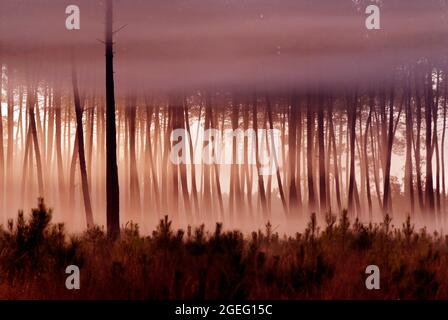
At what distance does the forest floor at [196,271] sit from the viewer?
6.04 meters

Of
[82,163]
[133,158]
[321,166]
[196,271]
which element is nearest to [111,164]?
[196,271]

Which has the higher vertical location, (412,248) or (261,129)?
(261,129)

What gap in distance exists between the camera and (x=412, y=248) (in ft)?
30.4

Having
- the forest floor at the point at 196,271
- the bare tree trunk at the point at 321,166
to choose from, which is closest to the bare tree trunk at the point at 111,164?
the forest floor at the point at 196,271

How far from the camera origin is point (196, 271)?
650 cm

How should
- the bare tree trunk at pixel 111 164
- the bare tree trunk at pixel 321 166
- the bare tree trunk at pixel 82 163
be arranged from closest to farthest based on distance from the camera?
the bare tree trunk at pixel 111 164
the bare tree trunk at pixel 82 163
the bare tree trunk at pixel 321 166

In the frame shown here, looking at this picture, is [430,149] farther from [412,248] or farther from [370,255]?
[370,255]

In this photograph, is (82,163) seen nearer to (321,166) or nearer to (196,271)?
(321,166)

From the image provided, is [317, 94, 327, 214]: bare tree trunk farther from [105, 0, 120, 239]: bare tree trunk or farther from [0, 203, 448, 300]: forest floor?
[0, 203, 448, 300]: forest floor

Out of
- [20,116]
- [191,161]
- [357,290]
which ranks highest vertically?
[20,116]

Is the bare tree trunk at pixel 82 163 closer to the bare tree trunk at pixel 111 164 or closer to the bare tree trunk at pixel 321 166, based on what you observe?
the bare tree trunk at pixel 111 164

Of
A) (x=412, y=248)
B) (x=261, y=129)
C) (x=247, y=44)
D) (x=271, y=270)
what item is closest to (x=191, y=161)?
(x=261, y=129)

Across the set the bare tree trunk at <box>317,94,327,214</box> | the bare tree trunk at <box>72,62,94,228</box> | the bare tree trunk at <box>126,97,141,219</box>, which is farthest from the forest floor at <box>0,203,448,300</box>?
the bare tree trunk at <box>126,97,141,219</box>
